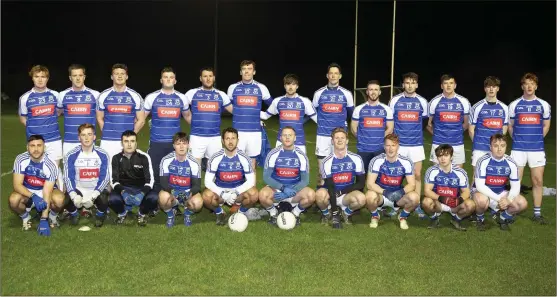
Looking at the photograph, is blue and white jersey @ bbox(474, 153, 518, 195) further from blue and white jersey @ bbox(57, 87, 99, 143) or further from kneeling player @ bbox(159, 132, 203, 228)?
blue and white jersey @ bbox(57, 87, 99, 143)

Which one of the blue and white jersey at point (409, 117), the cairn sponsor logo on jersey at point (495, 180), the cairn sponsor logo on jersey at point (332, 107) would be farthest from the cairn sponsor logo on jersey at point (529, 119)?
the cairn sponsor logo on jersey at point (332, 107)

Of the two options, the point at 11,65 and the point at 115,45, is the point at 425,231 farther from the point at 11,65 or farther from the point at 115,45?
the point at 11,65

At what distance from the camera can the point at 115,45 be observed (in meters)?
31.9

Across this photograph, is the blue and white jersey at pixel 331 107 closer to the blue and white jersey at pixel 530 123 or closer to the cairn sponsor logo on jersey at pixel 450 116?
the cairn sponsor logo on jersey at pixel 450 116

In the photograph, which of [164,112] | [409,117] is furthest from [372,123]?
[164,112]

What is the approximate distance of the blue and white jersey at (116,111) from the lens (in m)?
7.18

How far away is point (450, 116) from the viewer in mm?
7410

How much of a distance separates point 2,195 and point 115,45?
25.1 m

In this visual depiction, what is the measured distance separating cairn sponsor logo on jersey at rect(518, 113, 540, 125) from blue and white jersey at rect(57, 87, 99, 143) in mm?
5393

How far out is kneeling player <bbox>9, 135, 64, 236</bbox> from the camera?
6188 mm

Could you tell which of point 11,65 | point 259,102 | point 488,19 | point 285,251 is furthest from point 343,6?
point 285,251

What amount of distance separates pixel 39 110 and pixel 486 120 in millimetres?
5663

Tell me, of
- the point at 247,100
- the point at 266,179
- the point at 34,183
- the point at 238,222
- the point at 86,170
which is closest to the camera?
the point at 238,222

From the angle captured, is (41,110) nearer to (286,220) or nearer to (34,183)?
(34,183)
